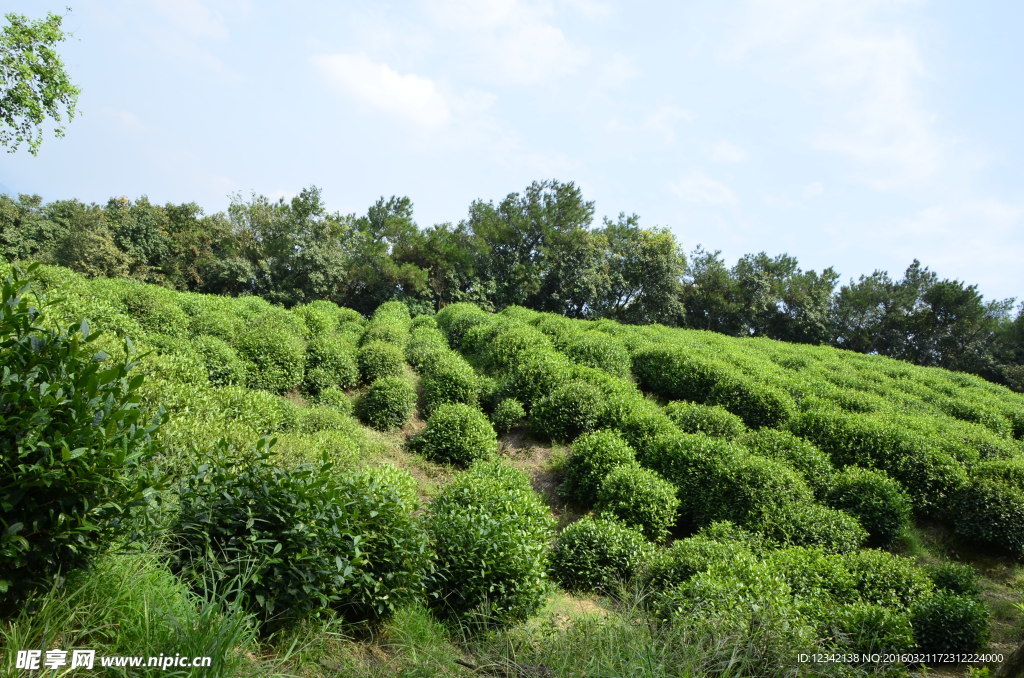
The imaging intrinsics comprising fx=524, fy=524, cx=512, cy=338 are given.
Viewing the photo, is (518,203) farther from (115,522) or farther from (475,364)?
(115,522)

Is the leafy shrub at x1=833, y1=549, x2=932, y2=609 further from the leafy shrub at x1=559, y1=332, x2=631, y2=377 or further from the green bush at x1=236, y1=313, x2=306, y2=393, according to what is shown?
the green bush at x1=236, y1=313, x2=306, y2=393

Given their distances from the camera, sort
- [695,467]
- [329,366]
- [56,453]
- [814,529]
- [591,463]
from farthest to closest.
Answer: [329,366], [591,463], [695,467], [814,529], [56,453]

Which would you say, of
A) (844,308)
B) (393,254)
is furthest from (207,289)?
(844,308)

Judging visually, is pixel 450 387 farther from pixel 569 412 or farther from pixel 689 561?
pixel 689 561

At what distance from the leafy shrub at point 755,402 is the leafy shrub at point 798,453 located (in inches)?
50.8

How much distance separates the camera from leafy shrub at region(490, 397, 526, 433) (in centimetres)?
1213

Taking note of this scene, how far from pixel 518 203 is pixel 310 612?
33.5 meters

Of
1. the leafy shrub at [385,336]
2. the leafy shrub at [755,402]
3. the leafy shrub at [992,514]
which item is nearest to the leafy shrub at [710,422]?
the leafy shrub at [755,402]

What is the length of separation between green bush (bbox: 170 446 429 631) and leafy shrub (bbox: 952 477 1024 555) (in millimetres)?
9502

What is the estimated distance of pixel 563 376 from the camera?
12.5 meters

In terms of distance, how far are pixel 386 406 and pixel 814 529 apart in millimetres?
8325

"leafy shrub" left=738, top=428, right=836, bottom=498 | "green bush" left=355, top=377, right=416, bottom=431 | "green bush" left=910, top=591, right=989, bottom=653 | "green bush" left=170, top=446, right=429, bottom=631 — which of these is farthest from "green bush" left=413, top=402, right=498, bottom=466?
"green bush" left=910, top=591, right=989, bottom=653

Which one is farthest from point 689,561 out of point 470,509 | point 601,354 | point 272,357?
point 272,357

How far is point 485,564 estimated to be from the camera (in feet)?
18.3
